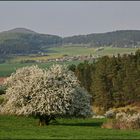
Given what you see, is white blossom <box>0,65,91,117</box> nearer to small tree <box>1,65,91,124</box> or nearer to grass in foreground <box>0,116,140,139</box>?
small tree <box>1,65,91,124</box>

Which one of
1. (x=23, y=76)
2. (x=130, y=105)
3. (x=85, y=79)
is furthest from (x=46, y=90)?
(x=85, y=79)

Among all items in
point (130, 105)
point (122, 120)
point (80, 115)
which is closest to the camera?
point (122, 120)

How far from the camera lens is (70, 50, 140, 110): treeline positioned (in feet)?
401

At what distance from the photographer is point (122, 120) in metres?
47.0

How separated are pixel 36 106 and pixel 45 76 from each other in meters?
3.35

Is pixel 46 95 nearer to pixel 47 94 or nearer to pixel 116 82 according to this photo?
pixel 47 94

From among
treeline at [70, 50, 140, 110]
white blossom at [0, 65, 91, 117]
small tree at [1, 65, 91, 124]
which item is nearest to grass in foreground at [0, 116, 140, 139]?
small tree at [1, 65, 91, 124]

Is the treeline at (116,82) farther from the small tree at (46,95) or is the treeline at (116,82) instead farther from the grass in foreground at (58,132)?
the small tree at (46,95)

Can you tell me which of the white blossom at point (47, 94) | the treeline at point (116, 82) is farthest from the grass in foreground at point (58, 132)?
the treeline at point (116, 82)

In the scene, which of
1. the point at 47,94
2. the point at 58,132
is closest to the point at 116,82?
the point at 47,94

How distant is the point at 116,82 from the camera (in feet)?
413

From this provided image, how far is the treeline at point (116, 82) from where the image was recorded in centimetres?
12212

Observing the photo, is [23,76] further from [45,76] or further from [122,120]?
[122,120]

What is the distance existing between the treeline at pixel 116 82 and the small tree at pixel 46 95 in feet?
220
